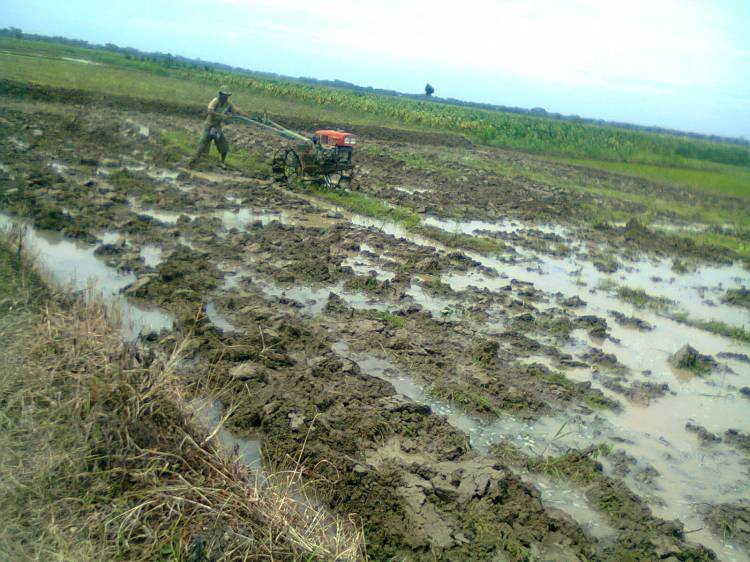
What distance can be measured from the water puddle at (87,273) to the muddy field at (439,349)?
4 centimetres

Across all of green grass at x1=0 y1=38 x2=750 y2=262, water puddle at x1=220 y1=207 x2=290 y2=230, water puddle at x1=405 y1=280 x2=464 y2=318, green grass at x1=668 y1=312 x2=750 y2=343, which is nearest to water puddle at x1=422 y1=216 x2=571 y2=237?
green grass at x1=0 y1=38 x2=750 y2=262

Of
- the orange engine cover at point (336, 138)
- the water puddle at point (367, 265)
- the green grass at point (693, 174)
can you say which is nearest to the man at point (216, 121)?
the orange engine cover at point (336, 138)

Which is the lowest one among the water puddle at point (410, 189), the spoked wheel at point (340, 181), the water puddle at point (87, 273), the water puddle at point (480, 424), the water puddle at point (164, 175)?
the water puddle at point (480, 424)

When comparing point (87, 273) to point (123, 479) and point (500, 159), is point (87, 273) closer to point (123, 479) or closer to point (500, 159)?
point (123, 479)

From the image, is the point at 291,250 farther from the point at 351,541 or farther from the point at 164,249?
the point at 351,541

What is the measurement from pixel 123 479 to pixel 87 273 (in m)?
5.51

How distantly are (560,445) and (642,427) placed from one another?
4.10 ft

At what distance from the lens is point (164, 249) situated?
992 centimetres

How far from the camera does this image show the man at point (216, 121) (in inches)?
614

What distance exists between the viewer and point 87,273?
8531 millimetres

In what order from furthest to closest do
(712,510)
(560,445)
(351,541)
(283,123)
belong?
(283,123) < (560,445) < (712,510) < (351,541)

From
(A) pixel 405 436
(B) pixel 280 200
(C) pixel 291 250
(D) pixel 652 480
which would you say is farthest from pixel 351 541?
(B) pixel 280 200

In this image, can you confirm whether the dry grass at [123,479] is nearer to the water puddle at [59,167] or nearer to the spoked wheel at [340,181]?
the water puddle at [59,167]

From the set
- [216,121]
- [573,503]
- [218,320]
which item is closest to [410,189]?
[216,121]
